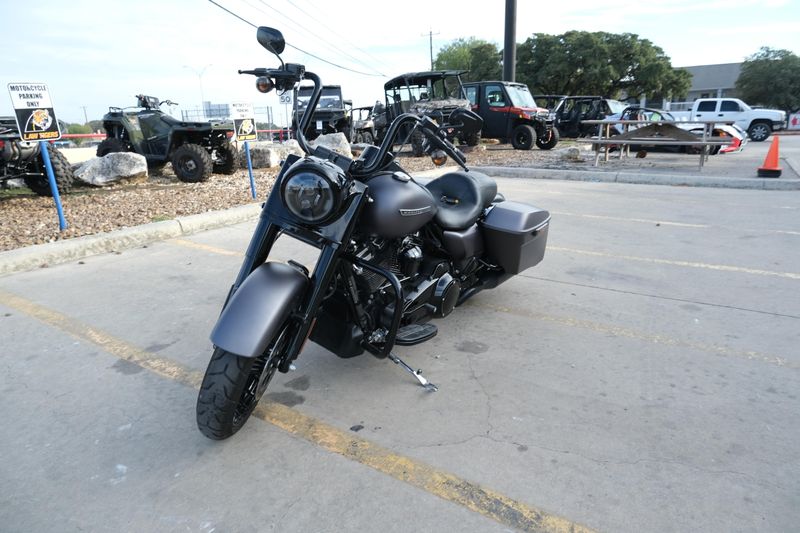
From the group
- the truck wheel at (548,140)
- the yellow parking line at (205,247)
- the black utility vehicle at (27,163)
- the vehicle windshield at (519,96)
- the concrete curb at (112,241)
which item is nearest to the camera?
the concrete curb at (112,241)

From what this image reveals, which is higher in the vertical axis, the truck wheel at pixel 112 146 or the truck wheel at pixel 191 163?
the truck wheel at pixel 112 146

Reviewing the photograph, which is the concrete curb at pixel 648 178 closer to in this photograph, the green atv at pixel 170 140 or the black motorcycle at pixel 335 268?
the green atv at pixel 170 140

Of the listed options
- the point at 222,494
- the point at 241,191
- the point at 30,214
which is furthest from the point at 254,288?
the point at 241,191

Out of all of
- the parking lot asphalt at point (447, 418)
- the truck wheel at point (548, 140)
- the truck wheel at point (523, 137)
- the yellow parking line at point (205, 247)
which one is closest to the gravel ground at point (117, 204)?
the yellow parking line at point (205, 247)

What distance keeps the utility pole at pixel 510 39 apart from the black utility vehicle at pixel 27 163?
16280mm

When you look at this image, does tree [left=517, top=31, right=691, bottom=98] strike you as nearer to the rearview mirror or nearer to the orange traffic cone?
the orange traffic cone

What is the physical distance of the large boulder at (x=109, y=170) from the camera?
946 cm

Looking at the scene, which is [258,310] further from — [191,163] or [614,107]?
[614,107]

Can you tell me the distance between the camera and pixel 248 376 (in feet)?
7.17

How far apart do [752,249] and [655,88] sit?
123 feet

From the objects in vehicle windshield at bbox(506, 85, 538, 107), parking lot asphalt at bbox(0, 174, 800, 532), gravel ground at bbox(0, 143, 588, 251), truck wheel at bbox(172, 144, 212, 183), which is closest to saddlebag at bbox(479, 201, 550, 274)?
parking lot asphalt at bbox(0, 174, 800, 532)

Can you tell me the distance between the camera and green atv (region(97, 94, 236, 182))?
382 inches

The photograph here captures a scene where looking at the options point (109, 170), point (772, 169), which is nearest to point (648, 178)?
point (772, 169)

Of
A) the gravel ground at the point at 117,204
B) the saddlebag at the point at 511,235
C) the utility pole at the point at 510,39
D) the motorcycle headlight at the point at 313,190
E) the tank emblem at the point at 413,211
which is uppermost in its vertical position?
the utility pole at the point at 510,39
